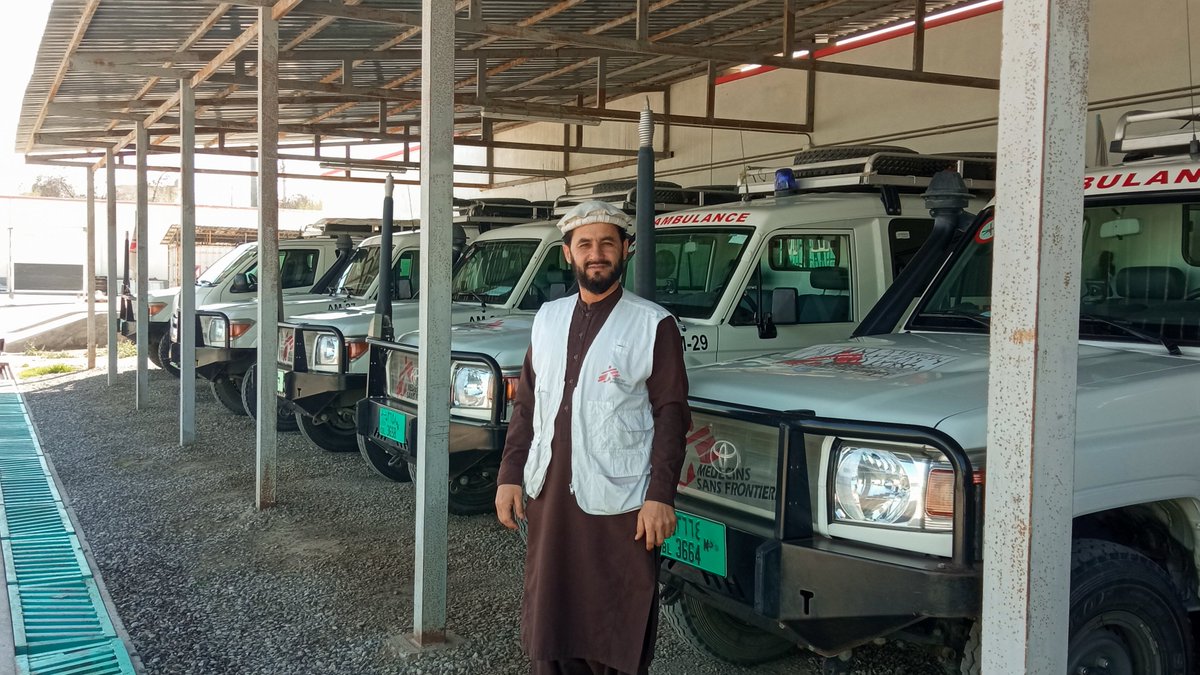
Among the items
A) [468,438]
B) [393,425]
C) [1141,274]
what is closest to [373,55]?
[393,425]

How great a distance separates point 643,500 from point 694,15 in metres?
8.33

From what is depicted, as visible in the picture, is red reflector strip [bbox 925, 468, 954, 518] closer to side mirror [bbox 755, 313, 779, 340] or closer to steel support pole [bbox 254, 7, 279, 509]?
side mirror [bbox 755, 313, 779, 340]

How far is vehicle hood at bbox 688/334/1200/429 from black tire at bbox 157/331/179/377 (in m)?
10.8

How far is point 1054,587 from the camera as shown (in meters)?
2.07

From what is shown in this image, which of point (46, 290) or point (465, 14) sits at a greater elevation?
point (465, 14)

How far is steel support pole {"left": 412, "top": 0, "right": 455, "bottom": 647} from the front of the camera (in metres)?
4.15

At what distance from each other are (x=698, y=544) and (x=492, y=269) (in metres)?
5.01

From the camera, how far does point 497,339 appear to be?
5.50 metres

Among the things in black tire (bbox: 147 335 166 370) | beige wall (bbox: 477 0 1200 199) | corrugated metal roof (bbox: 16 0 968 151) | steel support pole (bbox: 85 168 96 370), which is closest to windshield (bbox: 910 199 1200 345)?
beige wall (bbox: 477 0 1200 199)

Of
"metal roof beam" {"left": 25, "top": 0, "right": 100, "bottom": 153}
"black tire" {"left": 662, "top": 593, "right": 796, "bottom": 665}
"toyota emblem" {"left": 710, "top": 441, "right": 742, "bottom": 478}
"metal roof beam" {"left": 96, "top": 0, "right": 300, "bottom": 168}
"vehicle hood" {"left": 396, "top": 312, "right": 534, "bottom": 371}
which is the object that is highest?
"metal roof beam" {"left": 25, "top": 0, "right": 100, "bottom": 153}

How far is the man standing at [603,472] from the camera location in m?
2.82

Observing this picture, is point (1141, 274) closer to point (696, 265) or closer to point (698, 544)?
point (698, 544)

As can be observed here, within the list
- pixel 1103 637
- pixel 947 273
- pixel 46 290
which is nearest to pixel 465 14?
pixel 947 273

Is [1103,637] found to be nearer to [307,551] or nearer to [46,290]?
[307,551]
